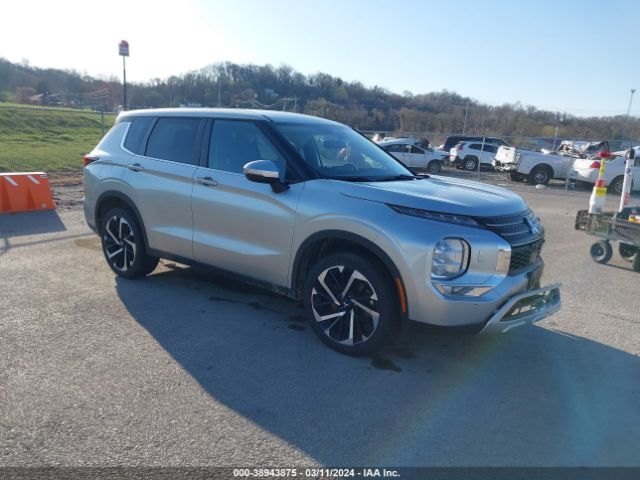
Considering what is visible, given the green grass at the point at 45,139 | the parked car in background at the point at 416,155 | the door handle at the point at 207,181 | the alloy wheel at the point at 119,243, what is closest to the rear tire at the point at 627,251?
the door handle at the point at 207,181

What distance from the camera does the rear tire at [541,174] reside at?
21.3m

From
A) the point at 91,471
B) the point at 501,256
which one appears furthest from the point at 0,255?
the point at 501,256

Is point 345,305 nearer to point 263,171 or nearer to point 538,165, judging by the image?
point 263,171

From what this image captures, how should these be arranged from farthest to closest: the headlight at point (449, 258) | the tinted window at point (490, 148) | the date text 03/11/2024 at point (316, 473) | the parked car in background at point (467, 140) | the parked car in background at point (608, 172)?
the parked car in background at point (467, 140) < the tinted window at point (490, 148) < the parked car in background at point (608, 172) < the headlight at point (449, 258) < the date text 03/11/2024 at point (316, 473)

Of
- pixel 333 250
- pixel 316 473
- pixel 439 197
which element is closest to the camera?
pixel 316 473

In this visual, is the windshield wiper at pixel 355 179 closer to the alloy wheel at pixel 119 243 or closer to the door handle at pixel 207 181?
the door handle at pixel 207 181

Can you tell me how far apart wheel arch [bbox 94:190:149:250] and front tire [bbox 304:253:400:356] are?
226 centimetres

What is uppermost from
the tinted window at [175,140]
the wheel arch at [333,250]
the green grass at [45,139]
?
the tinted window at [175,140]

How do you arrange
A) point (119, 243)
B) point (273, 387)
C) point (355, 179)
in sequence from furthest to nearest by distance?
point (119, 243), point (355, 179), point (273, 387)

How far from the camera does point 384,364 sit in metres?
4.07

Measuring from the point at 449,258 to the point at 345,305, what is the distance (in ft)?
3.01

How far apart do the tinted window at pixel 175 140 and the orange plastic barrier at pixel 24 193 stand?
5.30 meters

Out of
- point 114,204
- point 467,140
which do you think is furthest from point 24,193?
point 467,140

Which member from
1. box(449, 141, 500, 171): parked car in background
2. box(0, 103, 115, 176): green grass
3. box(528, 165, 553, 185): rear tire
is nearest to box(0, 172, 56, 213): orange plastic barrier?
box(0, 103, 115, 176): green grass
